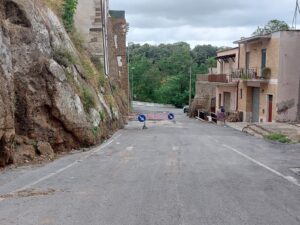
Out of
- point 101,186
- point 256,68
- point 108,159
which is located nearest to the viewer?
point 101,186

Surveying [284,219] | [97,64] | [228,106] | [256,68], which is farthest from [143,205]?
[228,106]

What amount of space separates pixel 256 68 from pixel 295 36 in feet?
22.7

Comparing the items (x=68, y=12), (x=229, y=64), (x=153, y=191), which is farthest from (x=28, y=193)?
(x=229, y=64)

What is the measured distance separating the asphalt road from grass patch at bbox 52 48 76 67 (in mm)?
4855

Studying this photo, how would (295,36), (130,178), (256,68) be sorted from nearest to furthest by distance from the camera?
(130,178) < (295,36) < (256,68)

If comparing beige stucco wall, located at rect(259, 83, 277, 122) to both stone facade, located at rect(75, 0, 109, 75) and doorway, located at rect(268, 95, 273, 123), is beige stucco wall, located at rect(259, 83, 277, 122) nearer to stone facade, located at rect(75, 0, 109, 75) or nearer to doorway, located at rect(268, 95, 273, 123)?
doorway, located at rect(268, 95, 273, 123)

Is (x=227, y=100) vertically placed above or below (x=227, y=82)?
below

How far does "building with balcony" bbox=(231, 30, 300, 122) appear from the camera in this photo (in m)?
39.3

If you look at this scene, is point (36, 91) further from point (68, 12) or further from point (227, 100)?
point (227, 100)

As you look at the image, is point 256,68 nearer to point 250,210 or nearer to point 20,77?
point 20,77

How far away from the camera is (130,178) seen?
1285 centimetres

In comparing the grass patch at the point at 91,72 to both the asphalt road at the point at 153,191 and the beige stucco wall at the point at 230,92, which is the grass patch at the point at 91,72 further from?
the beige stucco wall at the point at 230,92

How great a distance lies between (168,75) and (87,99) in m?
105

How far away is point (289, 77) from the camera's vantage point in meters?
39.6
